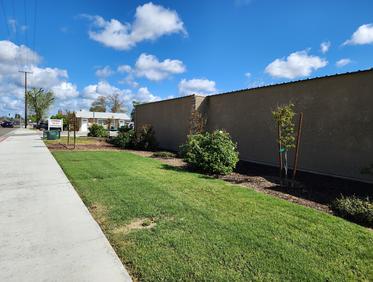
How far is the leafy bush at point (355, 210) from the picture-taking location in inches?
174

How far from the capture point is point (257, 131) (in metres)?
10.9

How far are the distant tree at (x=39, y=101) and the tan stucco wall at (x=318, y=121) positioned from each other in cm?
5348

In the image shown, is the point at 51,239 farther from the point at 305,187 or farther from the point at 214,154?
the point at 305,187

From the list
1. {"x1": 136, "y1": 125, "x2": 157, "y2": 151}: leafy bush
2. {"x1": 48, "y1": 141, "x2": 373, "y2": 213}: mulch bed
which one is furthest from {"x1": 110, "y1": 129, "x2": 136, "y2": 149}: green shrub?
{"x1": 48, "y1": 141, "x2": 373, "y2": 213}: mulch bed

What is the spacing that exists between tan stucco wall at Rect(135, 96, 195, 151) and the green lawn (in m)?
8.95

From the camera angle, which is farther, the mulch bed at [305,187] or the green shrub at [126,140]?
the green shrub at [126,140]

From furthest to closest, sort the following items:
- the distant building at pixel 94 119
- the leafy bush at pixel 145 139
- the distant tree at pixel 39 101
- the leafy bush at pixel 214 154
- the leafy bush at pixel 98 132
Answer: the distant tree at pixel 39 101
the distant building at pixel 94 119
the leafy bush at pixel 98 132
the leafy bush at pixel 145 139
the leafy bush at pixel 214 154

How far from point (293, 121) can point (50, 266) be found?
8711mm

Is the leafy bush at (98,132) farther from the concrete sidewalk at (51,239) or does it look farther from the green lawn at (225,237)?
the green lawn at (225,237)

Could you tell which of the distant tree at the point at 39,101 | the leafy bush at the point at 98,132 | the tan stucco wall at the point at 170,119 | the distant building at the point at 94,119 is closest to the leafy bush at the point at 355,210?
the tan stucco wall at the point at 170,119

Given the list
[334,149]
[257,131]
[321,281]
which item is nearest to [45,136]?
[257,131]

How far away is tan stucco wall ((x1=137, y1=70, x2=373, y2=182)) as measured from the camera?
7.54 m

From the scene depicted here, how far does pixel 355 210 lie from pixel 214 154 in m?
4.39

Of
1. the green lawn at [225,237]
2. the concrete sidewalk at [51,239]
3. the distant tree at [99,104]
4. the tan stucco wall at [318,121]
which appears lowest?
the concrete sidewalk at [51,239]
